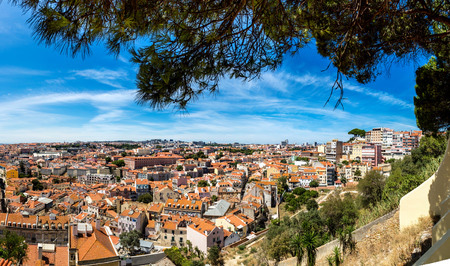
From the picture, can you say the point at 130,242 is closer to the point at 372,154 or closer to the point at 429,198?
the point at 429,198

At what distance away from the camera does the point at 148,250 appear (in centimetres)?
2031

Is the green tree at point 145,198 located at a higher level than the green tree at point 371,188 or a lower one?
lower

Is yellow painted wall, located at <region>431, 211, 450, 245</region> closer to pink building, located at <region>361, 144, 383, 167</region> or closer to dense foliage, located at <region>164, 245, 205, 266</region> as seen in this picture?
dense foliage, located at <region>164, 245, 205, 266</region>

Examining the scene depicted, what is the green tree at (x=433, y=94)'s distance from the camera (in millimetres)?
5164

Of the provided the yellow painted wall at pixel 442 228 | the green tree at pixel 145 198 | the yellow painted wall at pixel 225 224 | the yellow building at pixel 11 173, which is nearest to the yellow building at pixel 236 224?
the yellow painted wall at pixel 225 224

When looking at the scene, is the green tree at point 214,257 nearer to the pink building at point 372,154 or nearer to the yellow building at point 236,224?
the yellow building at point 236,224

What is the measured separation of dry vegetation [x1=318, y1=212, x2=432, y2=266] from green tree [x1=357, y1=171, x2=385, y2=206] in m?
8.61

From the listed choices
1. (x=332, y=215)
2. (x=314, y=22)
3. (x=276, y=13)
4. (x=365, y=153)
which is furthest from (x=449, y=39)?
(x=365, y=153)

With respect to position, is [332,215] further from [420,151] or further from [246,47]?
[246,47]

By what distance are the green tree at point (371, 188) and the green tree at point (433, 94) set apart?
9427 mm

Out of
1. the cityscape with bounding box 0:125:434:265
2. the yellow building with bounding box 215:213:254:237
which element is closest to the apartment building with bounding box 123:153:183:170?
the cityscape with bounding box 0:125:434:265

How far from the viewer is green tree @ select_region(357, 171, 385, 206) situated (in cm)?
1432

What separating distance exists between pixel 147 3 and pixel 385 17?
9.11ft

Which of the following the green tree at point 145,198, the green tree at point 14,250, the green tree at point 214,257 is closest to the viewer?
the green tree at point 14,250
